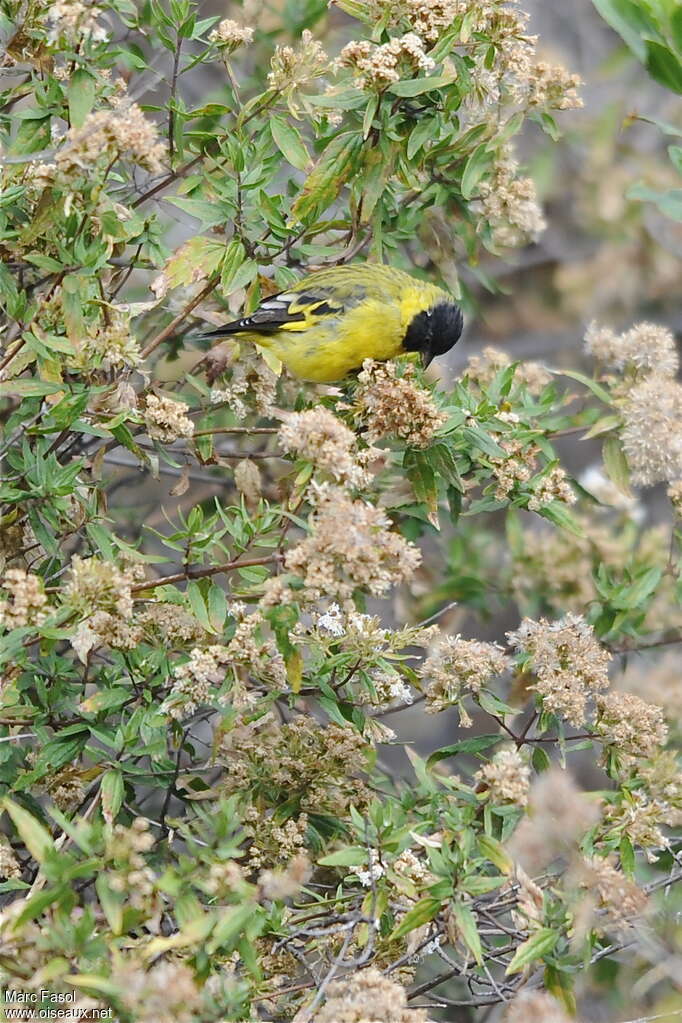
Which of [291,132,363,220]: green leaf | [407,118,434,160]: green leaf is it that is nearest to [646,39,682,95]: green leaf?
[407,118,434,160]: green leaf

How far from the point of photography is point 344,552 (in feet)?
6.93

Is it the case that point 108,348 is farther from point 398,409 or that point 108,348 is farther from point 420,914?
point 420,914

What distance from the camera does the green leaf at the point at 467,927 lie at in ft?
7.16

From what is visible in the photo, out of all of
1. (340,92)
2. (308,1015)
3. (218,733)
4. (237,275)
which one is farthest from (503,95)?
(308,1015)

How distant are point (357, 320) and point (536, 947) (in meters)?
2.38

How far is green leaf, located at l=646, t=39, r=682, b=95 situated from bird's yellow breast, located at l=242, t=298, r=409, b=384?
3.83 ft

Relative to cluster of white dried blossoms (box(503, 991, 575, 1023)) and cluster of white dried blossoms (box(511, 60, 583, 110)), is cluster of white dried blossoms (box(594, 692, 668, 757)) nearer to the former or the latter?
cluster of white dried blossoms (box(503, 991, 575, 1023))

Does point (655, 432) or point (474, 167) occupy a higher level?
point (474, 167)

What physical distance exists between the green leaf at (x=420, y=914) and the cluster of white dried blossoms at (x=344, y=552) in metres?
0.57

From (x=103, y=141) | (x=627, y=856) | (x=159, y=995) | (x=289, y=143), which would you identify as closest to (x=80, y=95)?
(x=103, y=141)

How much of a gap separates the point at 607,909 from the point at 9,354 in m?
1.74

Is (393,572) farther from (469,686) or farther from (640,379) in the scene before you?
(640,379)

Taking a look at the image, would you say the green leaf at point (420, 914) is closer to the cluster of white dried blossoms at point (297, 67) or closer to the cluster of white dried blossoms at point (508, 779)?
the cluster of white dried blossoms at point (508, 779)

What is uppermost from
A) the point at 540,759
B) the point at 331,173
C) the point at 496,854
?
the point at 331,173
